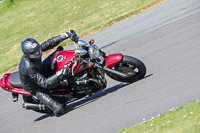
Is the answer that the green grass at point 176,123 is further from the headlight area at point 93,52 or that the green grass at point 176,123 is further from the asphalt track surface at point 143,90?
the headlight area at point 93,52

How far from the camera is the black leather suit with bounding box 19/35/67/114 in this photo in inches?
280

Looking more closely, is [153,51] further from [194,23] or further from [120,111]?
[120,111]

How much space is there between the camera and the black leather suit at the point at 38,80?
23.3ft

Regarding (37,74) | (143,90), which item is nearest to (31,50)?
(37,74)

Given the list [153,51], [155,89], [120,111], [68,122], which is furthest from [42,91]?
[153,51]

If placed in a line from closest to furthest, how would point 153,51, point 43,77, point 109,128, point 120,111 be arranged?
point 109,128 < point 120,111 < point 43,77 < point 153,51

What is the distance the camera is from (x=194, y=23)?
10250 millimetres

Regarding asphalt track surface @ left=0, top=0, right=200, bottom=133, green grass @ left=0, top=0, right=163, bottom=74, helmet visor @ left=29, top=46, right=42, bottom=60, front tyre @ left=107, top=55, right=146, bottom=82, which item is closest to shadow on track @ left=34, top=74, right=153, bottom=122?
asphalt track surface @ left=0, top=0, right=200, bottom=133

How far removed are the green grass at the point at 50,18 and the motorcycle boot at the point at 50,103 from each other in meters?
6.37

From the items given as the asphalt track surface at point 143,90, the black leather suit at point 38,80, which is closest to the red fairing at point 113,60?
the asphalt track surface at point 143,90

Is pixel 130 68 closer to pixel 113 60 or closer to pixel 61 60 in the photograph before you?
pixel 113 60

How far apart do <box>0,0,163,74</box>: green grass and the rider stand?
6.32 meters

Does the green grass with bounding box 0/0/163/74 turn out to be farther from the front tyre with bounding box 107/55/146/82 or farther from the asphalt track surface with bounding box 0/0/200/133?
the front tyre with bounding box 107/55/146/82

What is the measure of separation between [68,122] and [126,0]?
33.8 ft
